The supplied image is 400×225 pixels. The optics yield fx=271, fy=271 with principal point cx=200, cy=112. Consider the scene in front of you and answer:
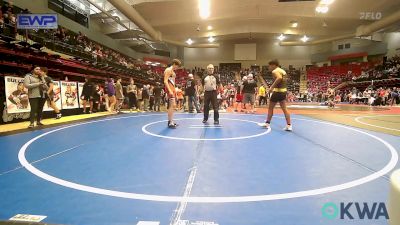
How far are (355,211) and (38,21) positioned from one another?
35.7 feet

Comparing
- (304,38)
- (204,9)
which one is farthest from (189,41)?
(304,38)

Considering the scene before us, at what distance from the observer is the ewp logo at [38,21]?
946 centimetres

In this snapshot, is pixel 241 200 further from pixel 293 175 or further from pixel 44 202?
pixel 44 202

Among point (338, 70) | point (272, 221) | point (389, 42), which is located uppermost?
point (389, 42)

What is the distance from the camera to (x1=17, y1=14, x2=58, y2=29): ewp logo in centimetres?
946

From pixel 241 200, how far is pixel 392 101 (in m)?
24.8

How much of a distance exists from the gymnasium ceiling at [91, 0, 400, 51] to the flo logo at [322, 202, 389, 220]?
20.3m

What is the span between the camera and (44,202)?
2.32 meters

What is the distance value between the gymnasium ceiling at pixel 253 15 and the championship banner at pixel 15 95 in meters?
13.3

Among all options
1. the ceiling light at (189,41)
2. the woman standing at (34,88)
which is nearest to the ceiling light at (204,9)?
the ceiling light at (189,41)

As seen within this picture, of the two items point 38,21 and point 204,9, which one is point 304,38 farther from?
point 38,21

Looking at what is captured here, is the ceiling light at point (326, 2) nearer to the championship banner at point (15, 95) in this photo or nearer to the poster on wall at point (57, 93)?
the poster on wall at point (57, 93)

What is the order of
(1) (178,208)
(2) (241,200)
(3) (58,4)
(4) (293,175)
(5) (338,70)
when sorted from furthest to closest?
(5) (338,70) → (3) (58,4) → (4) (293,175) → (2) (241,200) → (1) (178,208)

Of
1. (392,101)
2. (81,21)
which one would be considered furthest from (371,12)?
(81,21)
